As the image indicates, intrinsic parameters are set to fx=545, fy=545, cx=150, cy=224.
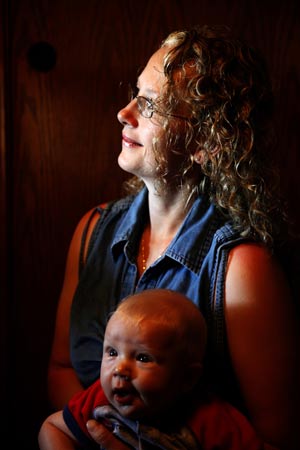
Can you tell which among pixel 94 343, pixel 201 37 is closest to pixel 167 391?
pixel 94 343

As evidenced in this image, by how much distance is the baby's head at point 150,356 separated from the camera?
0.99 meters

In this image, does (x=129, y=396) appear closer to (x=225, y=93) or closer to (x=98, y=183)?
(x=225, y=93)

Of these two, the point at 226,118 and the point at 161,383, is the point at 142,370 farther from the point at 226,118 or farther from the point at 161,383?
the point at 226,118

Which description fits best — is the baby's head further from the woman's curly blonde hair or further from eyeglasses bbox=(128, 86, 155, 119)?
eyeglasses bbox=(128, 86, 155, 119)

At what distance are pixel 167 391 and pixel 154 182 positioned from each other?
0.51 m

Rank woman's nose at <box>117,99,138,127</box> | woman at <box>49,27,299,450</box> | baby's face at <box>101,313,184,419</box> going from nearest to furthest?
baby's face at <box>101,313,184,419</box>
woman at <box>49,27,299,450</box>
woman's nose at <box>117,99,138,127</box>

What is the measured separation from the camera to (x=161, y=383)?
3.27 ft

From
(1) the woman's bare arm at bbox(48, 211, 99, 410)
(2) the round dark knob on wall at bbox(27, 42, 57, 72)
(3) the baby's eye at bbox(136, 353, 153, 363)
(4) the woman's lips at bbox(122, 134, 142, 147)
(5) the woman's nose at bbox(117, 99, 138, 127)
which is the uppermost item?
(2) the round dark knob on wall at bbox(27, 42, 57, 72)

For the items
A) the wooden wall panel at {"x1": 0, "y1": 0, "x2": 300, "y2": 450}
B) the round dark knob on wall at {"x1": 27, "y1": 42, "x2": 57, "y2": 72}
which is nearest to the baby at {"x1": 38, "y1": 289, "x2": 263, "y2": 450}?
the wooden wall panel at {"x1": 0, "y1": 0, "x2": 300, "y2": 450}

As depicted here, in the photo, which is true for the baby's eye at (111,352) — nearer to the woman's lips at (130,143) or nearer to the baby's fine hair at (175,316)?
the baby's fine hair at (175,316)

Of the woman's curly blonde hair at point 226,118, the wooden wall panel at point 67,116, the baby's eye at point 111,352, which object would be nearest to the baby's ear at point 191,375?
the baby's eye at point 111,352

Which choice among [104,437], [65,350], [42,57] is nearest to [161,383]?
[104,437]

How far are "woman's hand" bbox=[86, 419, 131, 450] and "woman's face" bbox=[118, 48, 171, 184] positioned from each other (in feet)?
1.87

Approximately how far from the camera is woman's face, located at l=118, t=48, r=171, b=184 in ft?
4.12
